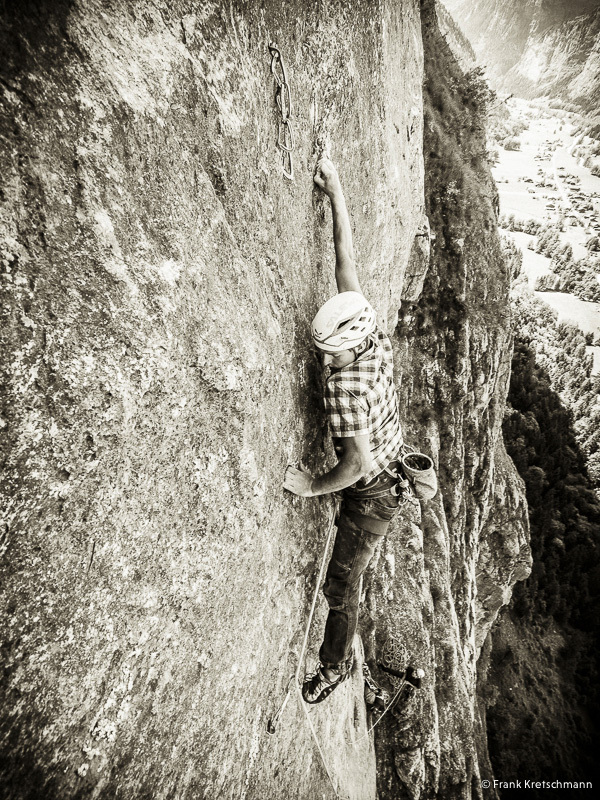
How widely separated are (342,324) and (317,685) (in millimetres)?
4067

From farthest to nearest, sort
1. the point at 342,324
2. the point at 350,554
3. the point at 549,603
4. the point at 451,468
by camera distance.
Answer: the point at 549,603, the point at 451,468, the point at 350,554, the point at 342,324

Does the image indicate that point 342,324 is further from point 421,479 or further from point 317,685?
point 317,685

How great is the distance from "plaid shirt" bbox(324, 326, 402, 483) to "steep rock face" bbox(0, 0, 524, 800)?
0.50m

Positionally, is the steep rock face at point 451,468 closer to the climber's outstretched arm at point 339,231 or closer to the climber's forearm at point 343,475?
the climber's forearm at point 343,475

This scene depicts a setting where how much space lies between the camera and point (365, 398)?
3447 millimetres

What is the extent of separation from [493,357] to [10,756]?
14985 millimetres

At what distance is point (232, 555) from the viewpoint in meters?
2.95

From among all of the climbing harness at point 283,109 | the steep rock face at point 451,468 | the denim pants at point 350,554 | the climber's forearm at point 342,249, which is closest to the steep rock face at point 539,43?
the steep rock face at point 451,468

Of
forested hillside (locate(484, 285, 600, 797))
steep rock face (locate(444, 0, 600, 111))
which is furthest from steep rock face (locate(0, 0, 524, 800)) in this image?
steep rock face (locate(444, 0, 600, 111))

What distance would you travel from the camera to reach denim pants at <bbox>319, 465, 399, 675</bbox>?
13.9ft

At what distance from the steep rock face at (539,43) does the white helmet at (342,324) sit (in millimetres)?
147639

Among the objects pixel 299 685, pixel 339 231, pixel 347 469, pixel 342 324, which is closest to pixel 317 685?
pixel 299 685

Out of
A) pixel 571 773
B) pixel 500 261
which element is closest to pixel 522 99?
pixel 500 261

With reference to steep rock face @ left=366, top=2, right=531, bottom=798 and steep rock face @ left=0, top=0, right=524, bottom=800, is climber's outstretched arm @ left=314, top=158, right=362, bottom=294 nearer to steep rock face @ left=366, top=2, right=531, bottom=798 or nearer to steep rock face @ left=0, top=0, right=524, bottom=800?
steep rock face @ left=0, top=0, right=524, bottom=800
